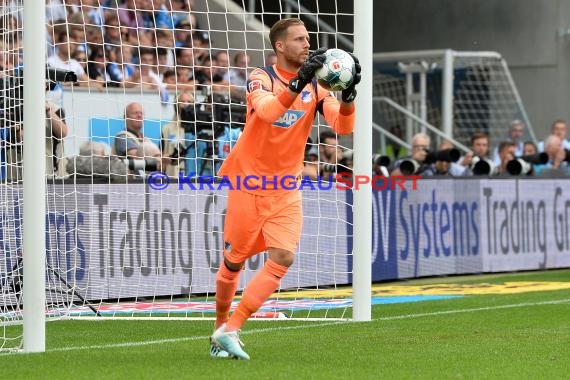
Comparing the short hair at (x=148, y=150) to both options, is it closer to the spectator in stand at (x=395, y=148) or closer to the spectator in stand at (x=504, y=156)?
the spectator in stand at (x=504, y=156)

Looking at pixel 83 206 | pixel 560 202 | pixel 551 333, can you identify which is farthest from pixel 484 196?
pixel 551 333

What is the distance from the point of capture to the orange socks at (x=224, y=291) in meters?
8.92

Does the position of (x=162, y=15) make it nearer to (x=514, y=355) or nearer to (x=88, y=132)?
(x=88, y=132)

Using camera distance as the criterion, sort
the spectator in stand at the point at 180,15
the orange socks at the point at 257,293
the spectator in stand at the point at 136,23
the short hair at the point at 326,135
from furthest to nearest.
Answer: the short hair at the point at 326,135
the spectator in stand at the point at 180,15
the spectator in stand at the point at 136,23
the orange socks at the point at 257,293

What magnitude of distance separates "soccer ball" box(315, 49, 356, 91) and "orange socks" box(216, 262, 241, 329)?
5.06 ft

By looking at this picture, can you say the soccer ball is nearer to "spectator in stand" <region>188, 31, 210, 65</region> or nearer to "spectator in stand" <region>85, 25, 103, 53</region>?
"spectator in stand" <region>85, 25, 103, 53</region>

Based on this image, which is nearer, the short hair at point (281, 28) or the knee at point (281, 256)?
the knee at point (281, 256)

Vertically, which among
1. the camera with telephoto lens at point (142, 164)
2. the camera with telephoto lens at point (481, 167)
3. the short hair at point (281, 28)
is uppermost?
the short hair at point (281, 28)

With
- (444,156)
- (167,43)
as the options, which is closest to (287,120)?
(167,43)

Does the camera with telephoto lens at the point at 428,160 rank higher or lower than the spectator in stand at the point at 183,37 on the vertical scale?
lower

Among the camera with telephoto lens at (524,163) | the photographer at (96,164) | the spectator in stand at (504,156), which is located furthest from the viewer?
the spectator in stand at (504,156)

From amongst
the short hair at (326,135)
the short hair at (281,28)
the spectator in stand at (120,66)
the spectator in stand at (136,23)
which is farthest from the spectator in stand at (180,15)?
the short hair at (281,28)

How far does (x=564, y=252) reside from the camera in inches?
755

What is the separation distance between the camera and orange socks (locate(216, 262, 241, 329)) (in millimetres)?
8922
